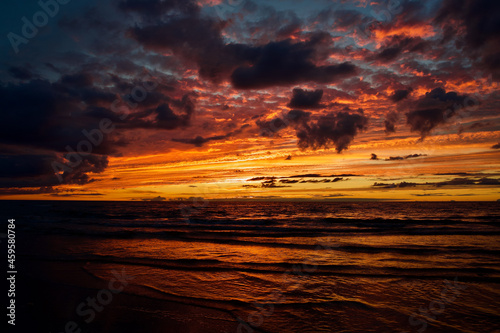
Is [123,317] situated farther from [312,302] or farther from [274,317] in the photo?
[312,302]

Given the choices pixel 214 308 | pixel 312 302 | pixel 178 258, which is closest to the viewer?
pixel 214 308

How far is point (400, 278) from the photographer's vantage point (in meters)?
12.5

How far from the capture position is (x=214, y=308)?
352 inches

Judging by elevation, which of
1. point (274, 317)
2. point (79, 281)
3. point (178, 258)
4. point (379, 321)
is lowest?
point (379, 321)

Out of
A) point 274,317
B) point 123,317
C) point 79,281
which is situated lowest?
point 274,317

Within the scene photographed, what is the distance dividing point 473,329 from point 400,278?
4.89 meters

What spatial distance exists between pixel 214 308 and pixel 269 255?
9442mm

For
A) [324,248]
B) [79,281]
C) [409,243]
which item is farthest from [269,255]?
[409,243]

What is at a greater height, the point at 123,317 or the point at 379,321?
the point at 123,317

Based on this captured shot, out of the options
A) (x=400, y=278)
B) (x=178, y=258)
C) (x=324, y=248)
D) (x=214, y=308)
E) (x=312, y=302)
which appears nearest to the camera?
(x=214, y=308)

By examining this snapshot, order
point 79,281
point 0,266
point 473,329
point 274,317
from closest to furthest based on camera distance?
point 473,329 < point 274,317 < point 79,281 < point 0,266

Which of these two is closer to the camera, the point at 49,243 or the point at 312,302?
the point at 312,302

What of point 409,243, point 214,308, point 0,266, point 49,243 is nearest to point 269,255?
point 214,308

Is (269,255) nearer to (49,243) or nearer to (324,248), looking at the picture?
(324,248)
